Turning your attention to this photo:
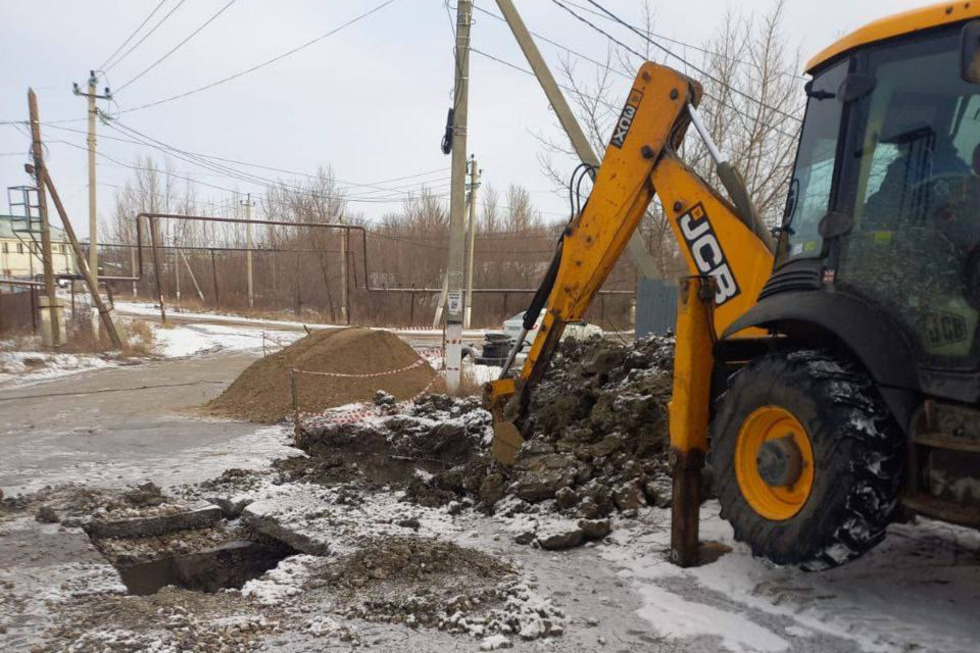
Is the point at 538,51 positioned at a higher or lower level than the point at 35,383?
higher

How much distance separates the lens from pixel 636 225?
5.25 metres

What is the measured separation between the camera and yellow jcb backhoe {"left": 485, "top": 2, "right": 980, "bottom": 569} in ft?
9.52

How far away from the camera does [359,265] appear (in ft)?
148

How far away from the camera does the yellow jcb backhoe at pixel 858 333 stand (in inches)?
114

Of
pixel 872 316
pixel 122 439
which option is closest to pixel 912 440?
pixel 872 316

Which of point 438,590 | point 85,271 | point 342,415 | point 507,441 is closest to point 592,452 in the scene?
point 507,441

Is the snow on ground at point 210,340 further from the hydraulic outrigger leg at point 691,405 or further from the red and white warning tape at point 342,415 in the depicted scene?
the hydraulic outrigger leg at point 691,405

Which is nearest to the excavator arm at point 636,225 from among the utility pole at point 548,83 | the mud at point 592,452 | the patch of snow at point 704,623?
the mud at point 592,452

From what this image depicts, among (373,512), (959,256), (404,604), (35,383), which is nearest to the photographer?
(959,256)

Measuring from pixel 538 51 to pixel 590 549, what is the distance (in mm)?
9470

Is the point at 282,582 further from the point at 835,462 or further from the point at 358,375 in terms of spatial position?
the point at 358,375

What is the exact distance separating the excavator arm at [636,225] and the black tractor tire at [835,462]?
31.9 inches

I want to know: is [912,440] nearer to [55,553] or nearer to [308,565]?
[308,565]

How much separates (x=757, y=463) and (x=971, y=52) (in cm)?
207
